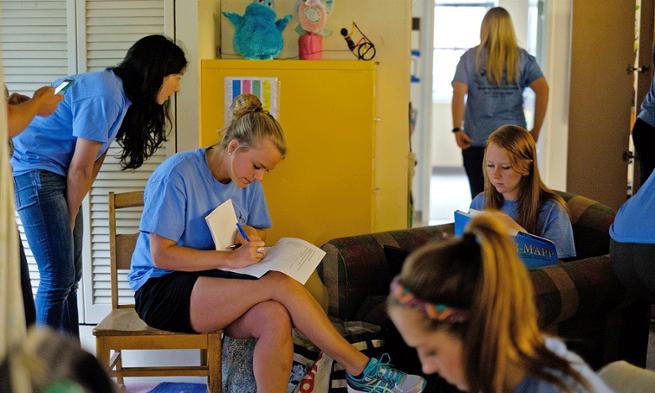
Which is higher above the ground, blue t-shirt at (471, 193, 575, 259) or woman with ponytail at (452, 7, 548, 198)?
woman with ponytail at (452, 7, 548, 198)

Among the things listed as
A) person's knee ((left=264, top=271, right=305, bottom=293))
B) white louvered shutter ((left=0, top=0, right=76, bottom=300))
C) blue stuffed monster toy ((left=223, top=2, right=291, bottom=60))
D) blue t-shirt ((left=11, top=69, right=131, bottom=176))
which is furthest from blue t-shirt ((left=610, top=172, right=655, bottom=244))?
white louvered shutter ((left=0, top=0, right=76, bottom=300))

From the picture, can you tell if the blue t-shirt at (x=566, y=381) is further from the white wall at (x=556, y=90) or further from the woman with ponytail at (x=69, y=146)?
the white wall at (x=556, y=90)

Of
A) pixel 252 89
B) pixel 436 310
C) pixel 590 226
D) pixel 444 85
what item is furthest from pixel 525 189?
pixel 444 85

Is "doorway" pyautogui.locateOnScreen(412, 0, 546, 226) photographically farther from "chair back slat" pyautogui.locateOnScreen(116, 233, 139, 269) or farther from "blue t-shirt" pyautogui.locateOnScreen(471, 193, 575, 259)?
"chair back slat" pyautogui.locateOnScreen(116, 233, 139, 269)

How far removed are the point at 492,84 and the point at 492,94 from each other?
48 millimetres

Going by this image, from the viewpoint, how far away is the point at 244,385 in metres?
2.66

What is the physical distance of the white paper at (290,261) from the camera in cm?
248

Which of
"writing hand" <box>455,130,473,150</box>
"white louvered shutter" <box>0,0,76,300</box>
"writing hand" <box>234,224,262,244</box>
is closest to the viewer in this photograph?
"writing hand" <box>234,224,262,244</box>

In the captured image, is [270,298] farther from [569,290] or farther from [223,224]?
[569,290]

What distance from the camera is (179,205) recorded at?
2516 mm

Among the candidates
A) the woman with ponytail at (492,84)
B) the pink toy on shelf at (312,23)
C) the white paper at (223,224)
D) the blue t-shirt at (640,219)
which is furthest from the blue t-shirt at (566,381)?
the woman with ponytail at (492,84)

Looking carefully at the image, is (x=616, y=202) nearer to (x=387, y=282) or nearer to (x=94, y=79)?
(x=387, y=282)

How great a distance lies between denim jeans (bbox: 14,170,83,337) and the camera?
2.69 metres

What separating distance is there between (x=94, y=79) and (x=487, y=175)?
1344 mm
